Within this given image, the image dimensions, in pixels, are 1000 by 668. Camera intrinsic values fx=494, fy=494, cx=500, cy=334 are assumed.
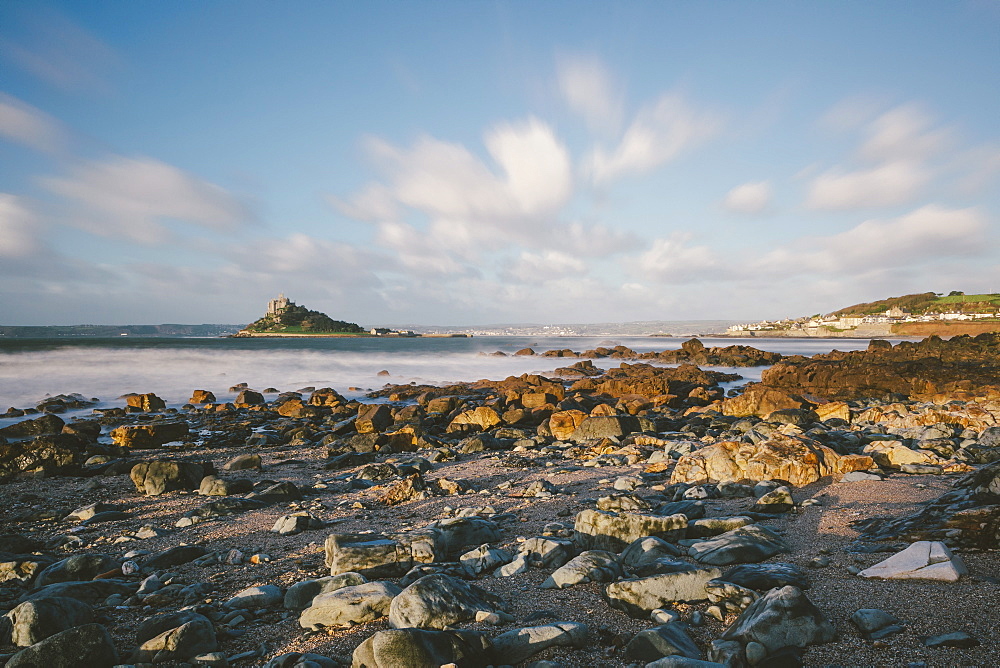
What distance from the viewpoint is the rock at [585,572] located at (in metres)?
3.48

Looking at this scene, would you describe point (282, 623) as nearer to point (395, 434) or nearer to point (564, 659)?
point (564, 659)

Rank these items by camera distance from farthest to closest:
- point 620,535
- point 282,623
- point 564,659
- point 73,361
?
point 73,361, point 620,535, point 282,623, point 564,659

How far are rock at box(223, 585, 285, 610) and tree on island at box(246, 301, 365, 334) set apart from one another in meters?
106

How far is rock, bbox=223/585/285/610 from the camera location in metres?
3.47

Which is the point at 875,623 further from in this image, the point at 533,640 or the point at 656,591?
the point at 533,640

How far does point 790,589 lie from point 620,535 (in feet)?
5.72

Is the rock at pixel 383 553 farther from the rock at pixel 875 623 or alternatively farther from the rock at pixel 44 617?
the rock at pixel 875 623

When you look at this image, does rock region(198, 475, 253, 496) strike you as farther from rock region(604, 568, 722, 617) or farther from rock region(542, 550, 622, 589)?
rock region(604, 568, 722, 617)

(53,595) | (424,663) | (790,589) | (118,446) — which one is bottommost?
(118,446)

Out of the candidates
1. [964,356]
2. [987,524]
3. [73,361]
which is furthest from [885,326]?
[73,361]

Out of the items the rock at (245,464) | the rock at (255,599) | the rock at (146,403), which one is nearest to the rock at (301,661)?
the rock at (255,599)

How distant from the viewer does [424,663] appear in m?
2.38

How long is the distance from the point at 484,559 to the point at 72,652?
255 centimetres

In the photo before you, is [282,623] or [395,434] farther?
[395,434]
